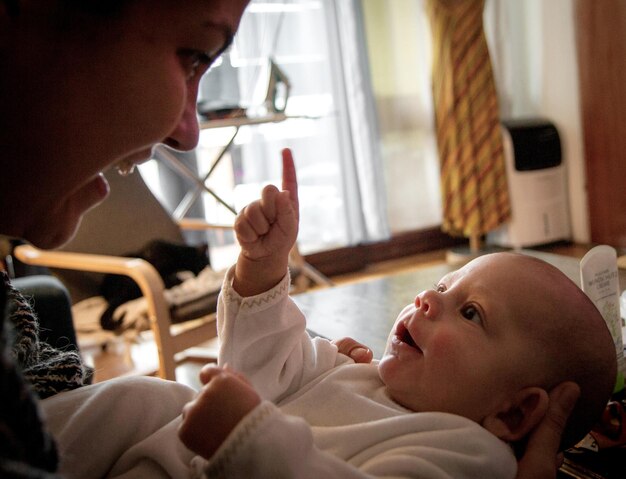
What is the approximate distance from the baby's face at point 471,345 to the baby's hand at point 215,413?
0.27 m

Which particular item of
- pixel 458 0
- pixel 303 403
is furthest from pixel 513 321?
pixel 458 0

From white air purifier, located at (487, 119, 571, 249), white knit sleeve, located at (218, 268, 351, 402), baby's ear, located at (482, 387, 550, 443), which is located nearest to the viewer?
baby's ear, located at (482, 387, 550, 443)

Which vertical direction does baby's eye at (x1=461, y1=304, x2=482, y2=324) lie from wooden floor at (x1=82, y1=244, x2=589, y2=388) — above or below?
above

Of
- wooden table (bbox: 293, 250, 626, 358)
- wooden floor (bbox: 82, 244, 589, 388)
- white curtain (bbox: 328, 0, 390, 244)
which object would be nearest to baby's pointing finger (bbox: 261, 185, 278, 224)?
wooden table (bbox: 293, 250, 626, 358)

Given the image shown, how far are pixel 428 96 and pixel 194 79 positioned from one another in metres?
3.82

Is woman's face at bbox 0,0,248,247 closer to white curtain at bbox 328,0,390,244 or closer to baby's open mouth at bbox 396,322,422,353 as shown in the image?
baby's open mouth at bbox 396,322,422,353

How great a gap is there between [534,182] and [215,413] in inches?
152

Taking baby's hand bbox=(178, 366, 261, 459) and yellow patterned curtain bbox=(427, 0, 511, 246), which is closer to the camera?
baby's hand bbox=(178, 366, 261, 459)

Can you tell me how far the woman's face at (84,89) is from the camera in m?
0.58

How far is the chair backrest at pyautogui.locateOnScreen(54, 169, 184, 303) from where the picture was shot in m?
2.96

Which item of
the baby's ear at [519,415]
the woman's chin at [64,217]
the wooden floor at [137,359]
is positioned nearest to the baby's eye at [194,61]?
the woman's chin at [64,217]

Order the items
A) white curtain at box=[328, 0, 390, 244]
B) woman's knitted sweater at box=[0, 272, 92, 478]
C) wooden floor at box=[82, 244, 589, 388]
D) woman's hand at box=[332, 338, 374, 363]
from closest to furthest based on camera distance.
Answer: woman's knitted sweater at box=[0, 272, 92, 478]
woman's hand at box=[332, 338, 374, 363]
wooden floor at box=[82, 244, 589, 388]
white curtain at box=[328, 0, 390, 244]

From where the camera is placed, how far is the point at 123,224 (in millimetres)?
3057

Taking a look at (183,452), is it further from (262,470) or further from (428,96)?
(428,96)
